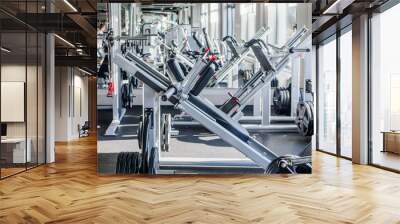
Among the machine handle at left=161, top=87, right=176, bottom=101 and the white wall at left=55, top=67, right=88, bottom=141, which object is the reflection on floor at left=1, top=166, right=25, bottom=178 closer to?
the machine handle at left=161, top=87, right=176, bottom=101

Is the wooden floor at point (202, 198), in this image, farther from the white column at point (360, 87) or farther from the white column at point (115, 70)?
the white column at point (115, 70)

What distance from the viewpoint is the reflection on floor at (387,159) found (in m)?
6.67

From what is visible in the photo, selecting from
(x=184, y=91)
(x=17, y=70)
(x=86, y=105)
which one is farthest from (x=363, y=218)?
(x=86, y=105)

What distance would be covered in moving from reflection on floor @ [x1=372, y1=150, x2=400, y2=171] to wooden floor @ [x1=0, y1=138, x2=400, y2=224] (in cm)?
42

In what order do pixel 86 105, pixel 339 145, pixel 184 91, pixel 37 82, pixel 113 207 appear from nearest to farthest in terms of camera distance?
1. pixel 113 207
2. pixel 184 91
3. pixel 37 82
4. pixel 339 145
5. pixel 86 105

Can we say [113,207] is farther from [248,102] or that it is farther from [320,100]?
[320,100]

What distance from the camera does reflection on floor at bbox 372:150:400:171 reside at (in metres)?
6.67

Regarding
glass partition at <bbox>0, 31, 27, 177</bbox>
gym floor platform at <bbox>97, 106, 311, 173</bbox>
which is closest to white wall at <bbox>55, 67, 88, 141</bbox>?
glass partition at <bbox>0, 31, 27, 177</bbox>

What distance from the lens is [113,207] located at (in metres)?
4.08

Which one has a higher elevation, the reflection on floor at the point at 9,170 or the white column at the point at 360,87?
the white column at the point at 360,87

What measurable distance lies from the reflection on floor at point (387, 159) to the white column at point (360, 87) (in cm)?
21

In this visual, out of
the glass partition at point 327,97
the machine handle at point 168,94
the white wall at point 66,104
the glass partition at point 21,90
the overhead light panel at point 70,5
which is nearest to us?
the machine handle at point 168,94

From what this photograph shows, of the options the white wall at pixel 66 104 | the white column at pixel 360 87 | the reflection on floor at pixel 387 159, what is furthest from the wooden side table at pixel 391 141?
the white wall at pixel 66 104

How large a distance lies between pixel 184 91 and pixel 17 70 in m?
3.10
